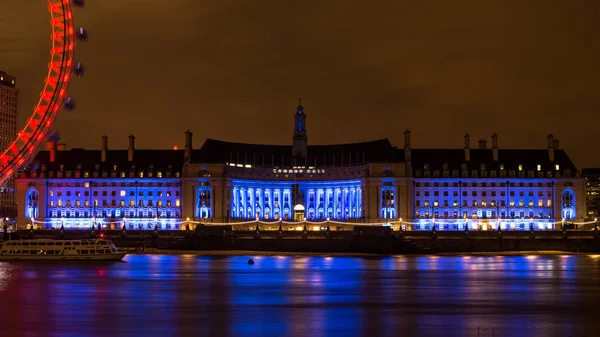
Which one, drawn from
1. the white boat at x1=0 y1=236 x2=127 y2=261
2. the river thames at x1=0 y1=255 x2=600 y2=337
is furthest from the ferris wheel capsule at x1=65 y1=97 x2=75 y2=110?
the white boat at x1=0 y1=236 x2=127 y2=261

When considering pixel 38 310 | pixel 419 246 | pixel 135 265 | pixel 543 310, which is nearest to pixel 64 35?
pixel 135 265

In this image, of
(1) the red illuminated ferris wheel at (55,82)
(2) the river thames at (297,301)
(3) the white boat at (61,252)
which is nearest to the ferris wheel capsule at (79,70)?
(1) the red illuminated ferris wheel at (55,82)

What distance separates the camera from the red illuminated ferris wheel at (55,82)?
91375 millimetres

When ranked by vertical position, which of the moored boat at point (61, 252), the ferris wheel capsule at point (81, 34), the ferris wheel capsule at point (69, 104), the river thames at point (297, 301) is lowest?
the river thames at point (297, 301)

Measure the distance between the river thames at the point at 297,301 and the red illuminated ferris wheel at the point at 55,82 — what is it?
39.1 feet

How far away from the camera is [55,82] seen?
94.2 metres

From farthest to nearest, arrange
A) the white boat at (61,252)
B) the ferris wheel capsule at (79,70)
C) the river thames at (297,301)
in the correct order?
the white boat at (61,252)
the ferris wheel capsule at (79,70)
the river thames at (297,301)

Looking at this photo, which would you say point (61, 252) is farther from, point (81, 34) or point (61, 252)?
point (81, 34)

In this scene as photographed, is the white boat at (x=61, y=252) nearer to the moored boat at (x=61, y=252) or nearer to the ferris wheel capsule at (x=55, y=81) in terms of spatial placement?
the moored boat at (x=61, y=252)

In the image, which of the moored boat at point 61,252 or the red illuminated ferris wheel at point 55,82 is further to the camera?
the moored boat at point 61,252

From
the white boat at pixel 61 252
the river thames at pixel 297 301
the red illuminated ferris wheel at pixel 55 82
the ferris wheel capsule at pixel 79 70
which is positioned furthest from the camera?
the white boat at pixel 61 252

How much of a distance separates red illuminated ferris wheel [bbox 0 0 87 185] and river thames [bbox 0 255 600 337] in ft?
39.1

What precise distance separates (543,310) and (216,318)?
65.7 feet

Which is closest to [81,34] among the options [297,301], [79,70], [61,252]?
[79,70]
